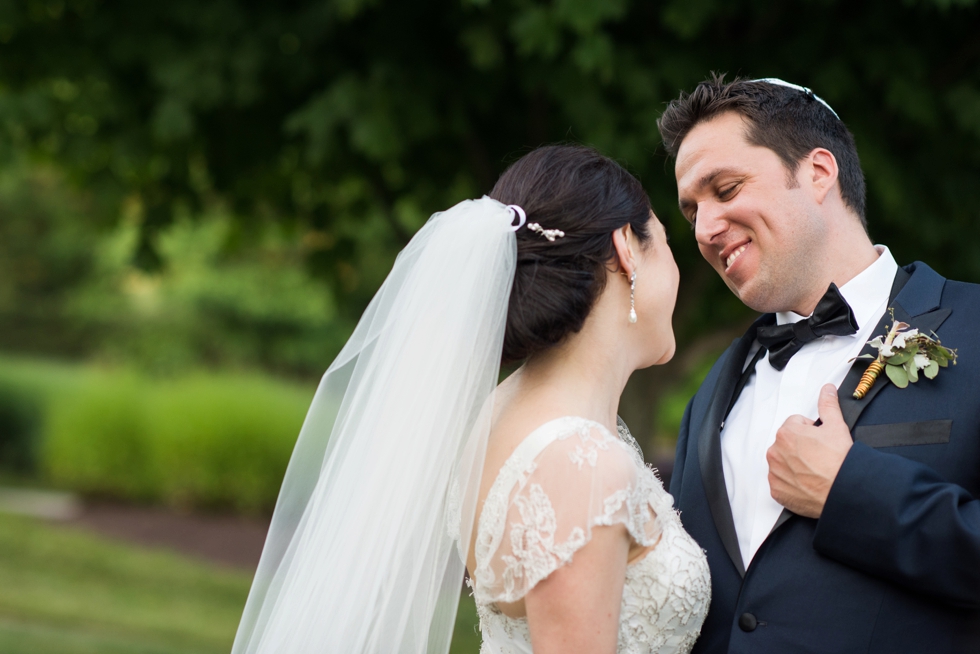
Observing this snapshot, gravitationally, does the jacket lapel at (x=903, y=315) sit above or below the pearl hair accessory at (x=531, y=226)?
below

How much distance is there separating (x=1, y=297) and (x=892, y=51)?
24553 millimetres

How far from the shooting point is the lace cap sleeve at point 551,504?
2.25 m

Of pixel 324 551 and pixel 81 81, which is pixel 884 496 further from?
pixel 81 81

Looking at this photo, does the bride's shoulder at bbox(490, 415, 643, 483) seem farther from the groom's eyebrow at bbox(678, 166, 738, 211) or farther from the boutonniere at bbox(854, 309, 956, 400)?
the groom's eyebrow at bbox(678, 166, 738, 211)

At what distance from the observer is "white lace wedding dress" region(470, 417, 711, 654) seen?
2260mm

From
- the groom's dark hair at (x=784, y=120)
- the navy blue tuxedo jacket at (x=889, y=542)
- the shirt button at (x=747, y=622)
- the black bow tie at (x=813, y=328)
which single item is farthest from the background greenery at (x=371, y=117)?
the shirt button at (x=747, y=622)

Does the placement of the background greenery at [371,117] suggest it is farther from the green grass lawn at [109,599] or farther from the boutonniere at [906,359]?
the boutonniere at [906,359]

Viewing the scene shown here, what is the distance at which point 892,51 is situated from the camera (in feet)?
15.9

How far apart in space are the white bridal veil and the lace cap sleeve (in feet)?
0.41

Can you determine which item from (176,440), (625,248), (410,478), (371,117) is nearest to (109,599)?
(176,440)

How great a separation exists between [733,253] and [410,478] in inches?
49.9

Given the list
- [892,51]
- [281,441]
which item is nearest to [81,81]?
[892,51]

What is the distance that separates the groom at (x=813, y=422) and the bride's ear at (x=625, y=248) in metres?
0.50

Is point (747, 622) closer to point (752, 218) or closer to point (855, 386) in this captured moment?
point (855, 386)
